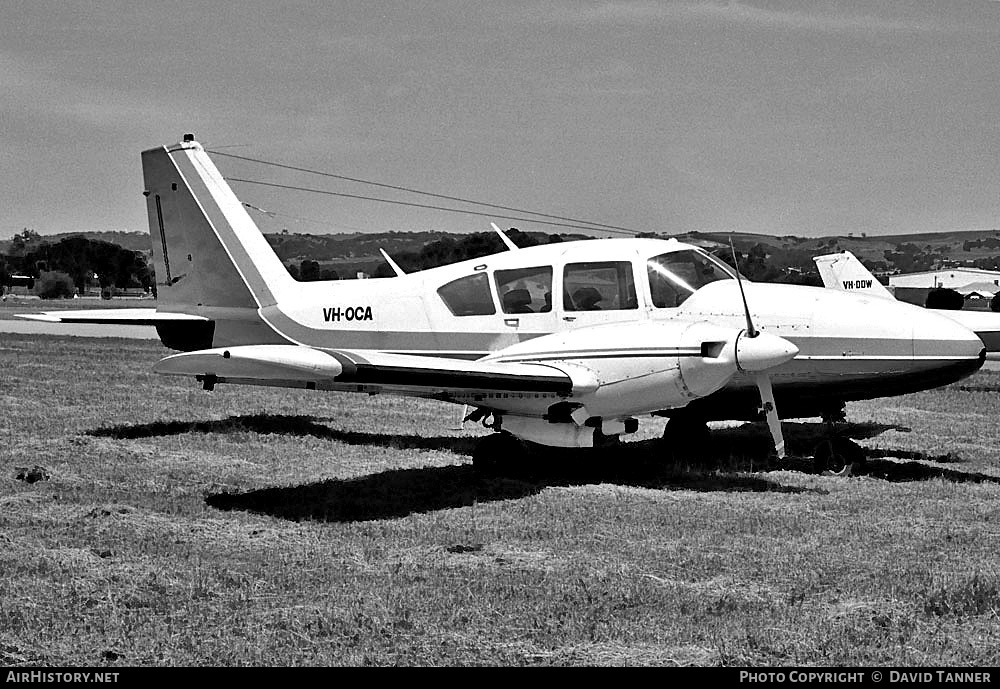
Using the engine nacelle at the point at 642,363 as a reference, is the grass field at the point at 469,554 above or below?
below

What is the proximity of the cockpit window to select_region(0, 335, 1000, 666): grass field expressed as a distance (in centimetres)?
212

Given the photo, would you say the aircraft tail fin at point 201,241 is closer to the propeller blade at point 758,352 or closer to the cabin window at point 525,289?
the cabin window at point 525,289

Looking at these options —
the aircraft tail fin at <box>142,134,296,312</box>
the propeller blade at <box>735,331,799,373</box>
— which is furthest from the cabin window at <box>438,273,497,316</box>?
the propeller blade at <box>735,331,799,373</box>

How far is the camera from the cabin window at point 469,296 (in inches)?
488

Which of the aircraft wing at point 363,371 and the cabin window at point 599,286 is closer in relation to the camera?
the aircraft wing at point 363,371

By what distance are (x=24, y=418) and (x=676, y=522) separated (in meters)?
10.7

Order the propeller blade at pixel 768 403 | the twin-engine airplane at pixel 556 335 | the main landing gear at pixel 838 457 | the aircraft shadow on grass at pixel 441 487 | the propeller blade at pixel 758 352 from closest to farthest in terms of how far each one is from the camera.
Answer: the aircraft shadow on grass at pixel 441 487
the propeller blade at pixel 758 352
the twin-engine airplane at pixel 556 335
the propeller blade at pixel 768 403
the main landing gear at pixel 838 457

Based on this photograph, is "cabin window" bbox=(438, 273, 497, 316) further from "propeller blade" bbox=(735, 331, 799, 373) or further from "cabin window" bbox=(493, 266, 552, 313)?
"propeller blade" bbox=(735, 331, 799, 373)

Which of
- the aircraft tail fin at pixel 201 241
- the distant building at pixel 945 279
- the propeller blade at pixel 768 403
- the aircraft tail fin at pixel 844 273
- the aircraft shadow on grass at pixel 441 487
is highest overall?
the aircraft tail fin at pixel 201 241

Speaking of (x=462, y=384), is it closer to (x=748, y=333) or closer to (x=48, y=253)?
(x=748, y=333)

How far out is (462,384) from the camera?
408 inches

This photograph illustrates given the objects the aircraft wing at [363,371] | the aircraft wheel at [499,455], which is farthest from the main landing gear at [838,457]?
the aircraft wheel at [499,455]

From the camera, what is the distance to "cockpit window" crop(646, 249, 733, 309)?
37.9 ft

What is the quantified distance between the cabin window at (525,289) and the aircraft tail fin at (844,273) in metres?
19.6
